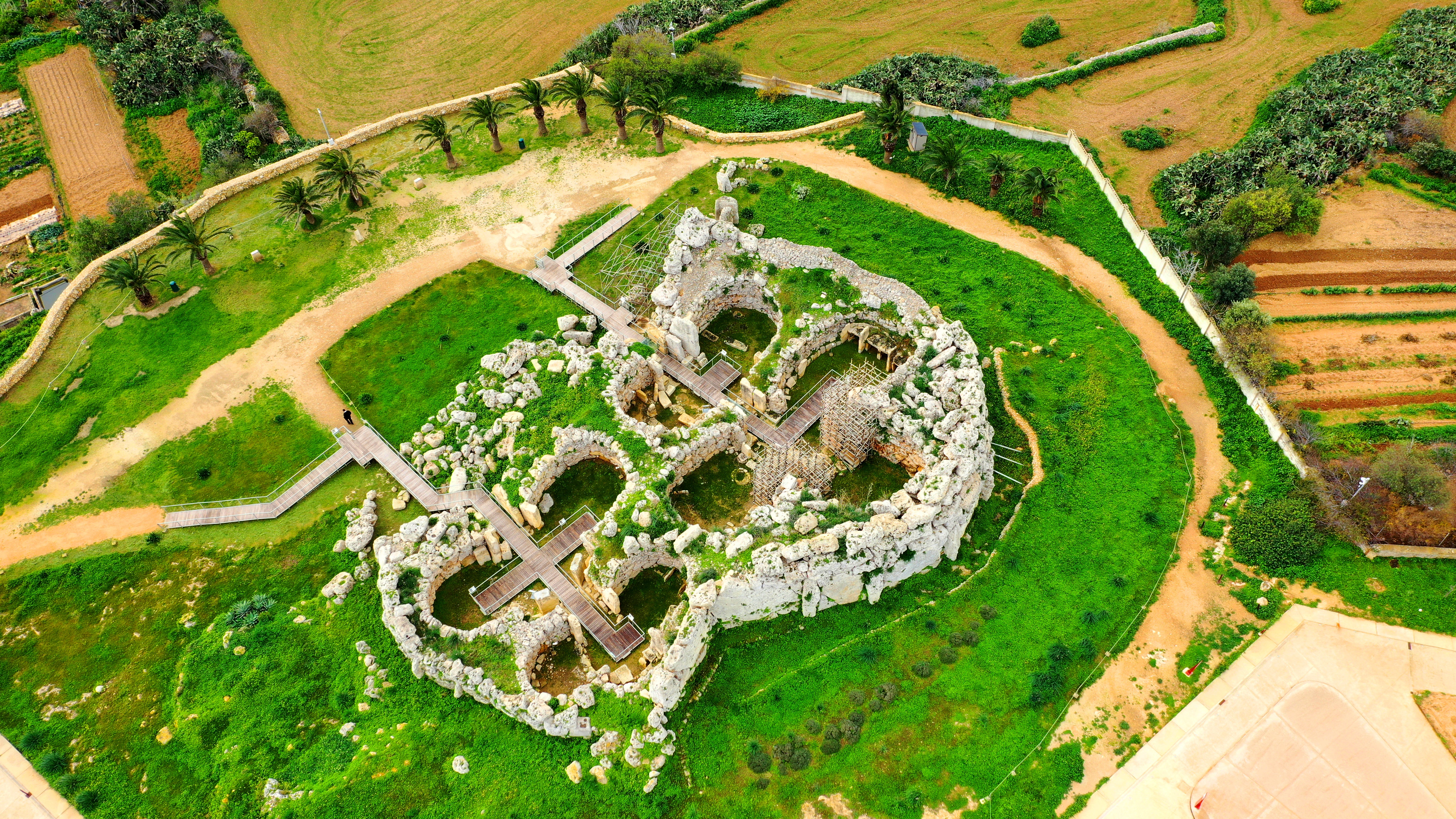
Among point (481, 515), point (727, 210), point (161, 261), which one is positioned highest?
point (727, 210)

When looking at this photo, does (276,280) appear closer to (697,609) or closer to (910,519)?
(697,609)

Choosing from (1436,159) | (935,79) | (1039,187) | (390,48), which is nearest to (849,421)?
(1039,187)

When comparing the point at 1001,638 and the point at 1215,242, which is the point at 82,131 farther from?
the point at 1215,242

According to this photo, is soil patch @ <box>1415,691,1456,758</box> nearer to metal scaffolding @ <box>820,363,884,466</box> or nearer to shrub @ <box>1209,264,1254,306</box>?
shrub @ <box>1209,264,1254,306</box>

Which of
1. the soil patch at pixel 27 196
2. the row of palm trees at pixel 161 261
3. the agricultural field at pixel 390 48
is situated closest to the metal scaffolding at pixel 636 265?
the row of palm trees at pixel 161 261

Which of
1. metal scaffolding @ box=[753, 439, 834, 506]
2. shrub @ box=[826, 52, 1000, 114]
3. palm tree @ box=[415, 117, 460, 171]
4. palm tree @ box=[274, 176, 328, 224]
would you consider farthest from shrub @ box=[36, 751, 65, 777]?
shrub @ box=[826, 52, 1000, 114]

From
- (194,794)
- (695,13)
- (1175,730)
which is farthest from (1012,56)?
(194,794)
